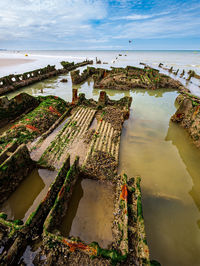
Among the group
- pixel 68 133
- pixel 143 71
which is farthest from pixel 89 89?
pixel 143 71

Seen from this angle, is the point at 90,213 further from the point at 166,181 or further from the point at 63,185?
the point at 166,181

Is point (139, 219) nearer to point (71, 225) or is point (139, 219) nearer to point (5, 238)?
point (71, 225)

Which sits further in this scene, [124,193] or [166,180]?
[166,180]

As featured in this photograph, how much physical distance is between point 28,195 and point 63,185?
2.55 meters

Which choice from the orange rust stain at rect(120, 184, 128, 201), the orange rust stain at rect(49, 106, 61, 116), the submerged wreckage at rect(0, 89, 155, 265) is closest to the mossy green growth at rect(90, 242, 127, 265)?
the submerged wreckage at rect(0, 89, 155, 265)

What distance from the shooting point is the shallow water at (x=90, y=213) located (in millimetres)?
5051

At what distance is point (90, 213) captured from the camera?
5727mm

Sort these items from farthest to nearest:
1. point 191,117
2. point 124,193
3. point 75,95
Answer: point 75,95
point 191,117
point 124,193

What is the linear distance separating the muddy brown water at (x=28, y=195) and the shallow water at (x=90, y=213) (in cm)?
165

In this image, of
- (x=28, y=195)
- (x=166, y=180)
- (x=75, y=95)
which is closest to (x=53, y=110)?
(x=75, y=95)

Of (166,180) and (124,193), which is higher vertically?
(124,193)

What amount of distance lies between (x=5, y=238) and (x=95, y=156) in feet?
15.9

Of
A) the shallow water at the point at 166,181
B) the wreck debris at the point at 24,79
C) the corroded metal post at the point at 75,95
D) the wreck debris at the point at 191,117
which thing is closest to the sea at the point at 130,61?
the wreck debris at the point at 24,79

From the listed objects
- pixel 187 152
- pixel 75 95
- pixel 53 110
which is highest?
pixel 75 95
